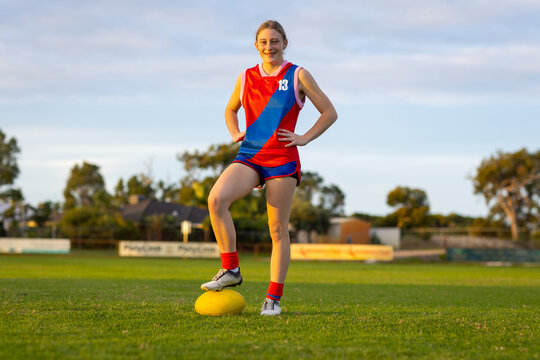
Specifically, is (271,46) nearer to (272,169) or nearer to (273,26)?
(273,26)

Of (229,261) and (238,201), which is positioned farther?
(238,201)

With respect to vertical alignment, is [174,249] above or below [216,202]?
below

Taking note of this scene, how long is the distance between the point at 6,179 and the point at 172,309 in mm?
56869

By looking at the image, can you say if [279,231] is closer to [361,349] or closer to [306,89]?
[306,89]

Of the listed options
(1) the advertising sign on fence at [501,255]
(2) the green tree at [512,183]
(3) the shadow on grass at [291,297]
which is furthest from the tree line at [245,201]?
(3) the shadow on grass at [291,297]

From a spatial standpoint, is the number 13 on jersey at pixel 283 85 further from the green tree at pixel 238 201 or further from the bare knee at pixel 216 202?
the green tree at pixel 238 201

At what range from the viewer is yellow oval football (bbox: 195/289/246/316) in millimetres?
4215

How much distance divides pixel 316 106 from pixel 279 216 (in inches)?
36.9

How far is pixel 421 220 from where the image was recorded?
67125 mm

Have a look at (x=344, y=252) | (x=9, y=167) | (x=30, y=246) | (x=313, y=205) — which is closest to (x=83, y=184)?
(x=9, y=167)

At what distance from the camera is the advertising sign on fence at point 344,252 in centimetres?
3092

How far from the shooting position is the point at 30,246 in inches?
1258

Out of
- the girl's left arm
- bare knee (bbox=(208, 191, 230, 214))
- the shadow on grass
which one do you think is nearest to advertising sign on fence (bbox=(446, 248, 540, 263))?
the shadow on grass

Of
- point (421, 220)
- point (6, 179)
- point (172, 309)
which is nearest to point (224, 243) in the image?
point (172, 309)
